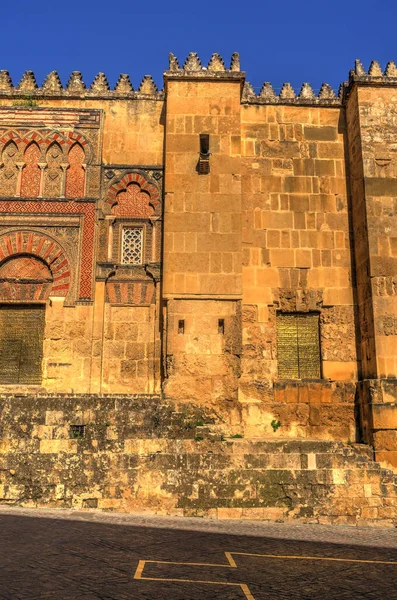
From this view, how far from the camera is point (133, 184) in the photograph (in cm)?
1065

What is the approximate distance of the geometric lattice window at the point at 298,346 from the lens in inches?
385

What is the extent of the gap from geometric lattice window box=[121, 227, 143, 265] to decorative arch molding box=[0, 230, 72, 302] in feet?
3.67

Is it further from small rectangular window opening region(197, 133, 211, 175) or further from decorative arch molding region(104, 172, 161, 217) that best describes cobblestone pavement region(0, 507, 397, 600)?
small rectangular window opening region(197, 133, 211, 175)

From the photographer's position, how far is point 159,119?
35.7 ft

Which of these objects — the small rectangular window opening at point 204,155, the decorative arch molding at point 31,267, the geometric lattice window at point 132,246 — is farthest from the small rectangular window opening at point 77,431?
the small rectangular window opening at point 204,155

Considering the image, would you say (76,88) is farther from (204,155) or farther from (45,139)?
(204,155)

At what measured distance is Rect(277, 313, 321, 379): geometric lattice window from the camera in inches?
385

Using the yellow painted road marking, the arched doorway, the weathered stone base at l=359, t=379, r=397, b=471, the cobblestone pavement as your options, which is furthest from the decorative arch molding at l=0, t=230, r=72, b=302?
Result: the yellow painted road marking

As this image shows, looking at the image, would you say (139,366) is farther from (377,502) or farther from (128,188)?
(377,502)

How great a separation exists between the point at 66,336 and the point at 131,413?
9.52 feet

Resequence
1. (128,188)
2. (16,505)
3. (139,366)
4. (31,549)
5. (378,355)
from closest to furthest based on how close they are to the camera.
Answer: (31,549) → (16,505) → (378,355) → (139,366) → (128,188)

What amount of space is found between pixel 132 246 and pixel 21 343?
283cm

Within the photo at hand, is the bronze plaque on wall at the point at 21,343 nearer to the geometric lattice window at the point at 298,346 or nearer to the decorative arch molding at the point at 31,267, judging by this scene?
the decorative arch molding at the point at 31,267

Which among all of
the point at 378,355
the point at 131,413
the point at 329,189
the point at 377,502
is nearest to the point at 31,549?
the point at 131,413
